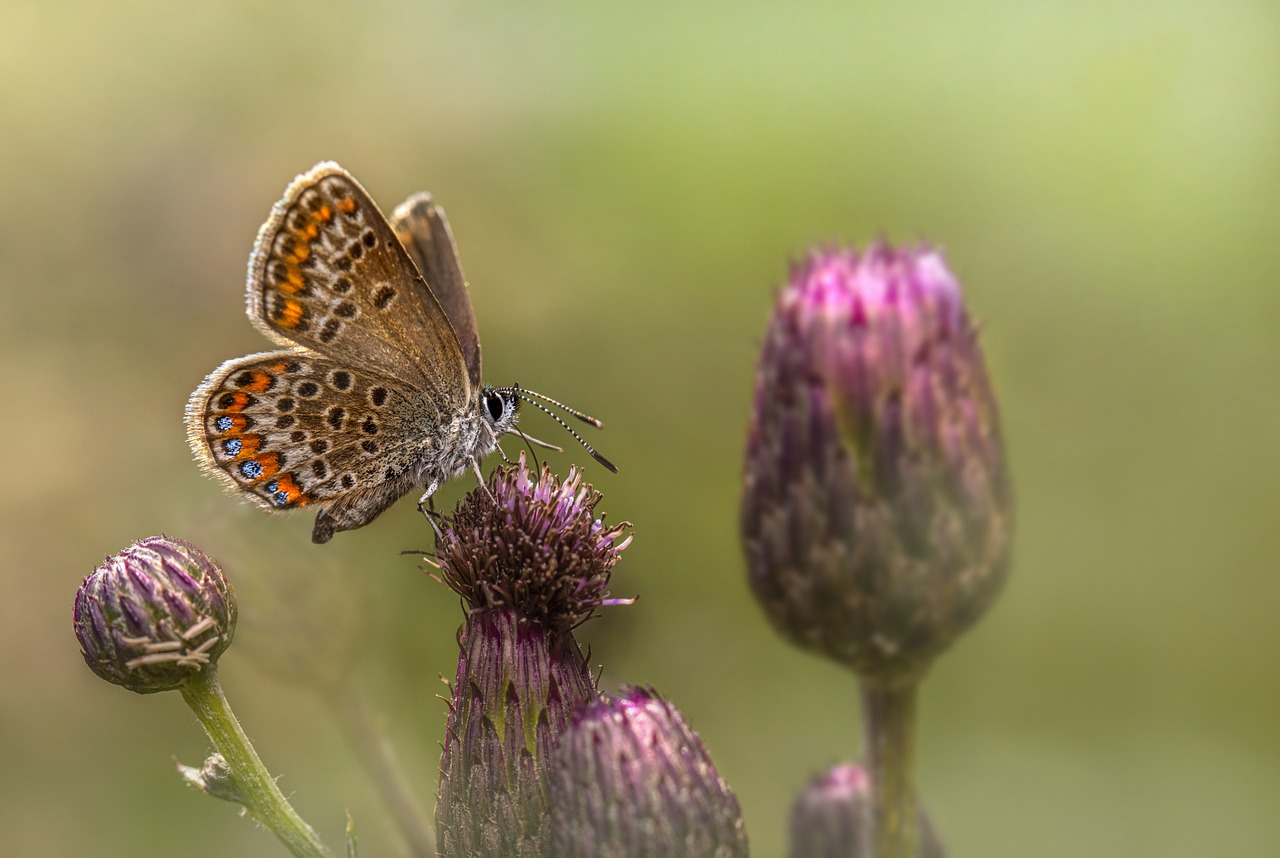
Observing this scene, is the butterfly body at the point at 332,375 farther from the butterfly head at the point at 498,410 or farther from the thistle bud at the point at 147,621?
the thistle bud at the point at 147,621

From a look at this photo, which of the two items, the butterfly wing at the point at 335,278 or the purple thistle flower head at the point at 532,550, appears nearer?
the purple thistle flower head at the point at 532,550

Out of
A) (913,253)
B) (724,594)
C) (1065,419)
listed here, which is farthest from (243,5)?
(913,253)

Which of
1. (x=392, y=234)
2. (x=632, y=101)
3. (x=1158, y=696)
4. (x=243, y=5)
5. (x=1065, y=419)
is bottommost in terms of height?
(x=1158, y=696)

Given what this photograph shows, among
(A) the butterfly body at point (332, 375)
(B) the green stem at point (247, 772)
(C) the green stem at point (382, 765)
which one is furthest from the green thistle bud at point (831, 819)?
(A) the butterfly body at point (332, 375)

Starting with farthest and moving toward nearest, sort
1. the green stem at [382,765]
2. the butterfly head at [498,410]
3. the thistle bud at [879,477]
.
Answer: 1. the butterfly head at [498,410]
2. the green stem at [382,765]
3. the thistle bud at [879,477]

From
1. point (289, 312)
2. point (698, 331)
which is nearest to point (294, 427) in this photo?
point (289, 312)

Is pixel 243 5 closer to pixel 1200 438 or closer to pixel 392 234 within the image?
pixel 392 234

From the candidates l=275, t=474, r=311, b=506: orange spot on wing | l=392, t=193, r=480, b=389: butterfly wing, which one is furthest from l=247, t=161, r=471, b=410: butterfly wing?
l=275, t=474, r=311, b=506: orange spot on wing
